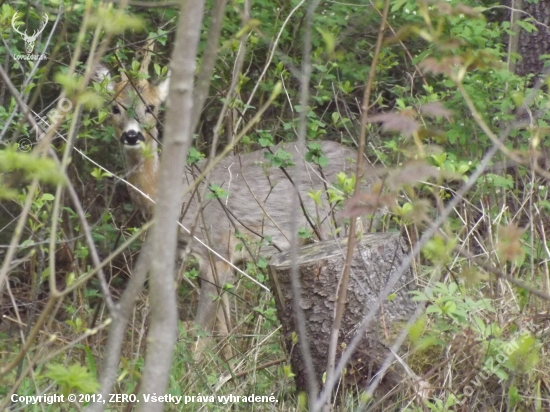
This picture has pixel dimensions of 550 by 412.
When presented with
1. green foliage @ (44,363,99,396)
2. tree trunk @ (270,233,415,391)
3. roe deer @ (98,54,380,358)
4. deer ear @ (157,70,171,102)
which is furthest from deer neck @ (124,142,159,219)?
green foliage @ (44,363,99,396)

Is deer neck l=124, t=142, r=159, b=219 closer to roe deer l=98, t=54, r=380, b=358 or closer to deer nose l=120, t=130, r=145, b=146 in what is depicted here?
roe deer l=98, t=54, r=380, b=358

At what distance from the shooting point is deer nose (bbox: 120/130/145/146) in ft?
19.7

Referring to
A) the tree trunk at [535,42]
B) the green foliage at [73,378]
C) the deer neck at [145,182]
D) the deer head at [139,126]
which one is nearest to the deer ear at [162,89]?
the deer head at [139,126]

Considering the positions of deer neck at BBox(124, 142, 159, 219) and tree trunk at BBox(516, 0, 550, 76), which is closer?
tree trunk at BBox(516, 0, 550, 76)

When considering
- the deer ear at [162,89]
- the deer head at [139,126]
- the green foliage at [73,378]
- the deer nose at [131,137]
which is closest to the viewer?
the green foliage at [73,378]

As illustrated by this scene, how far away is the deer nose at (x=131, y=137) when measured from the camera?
19.7 ft

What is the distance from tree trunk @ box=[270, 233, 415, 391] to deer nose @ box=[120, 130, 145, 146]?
251 cm

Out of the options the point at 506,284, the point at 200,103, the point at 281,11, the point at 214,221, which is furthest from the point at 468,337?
the point at 214,221

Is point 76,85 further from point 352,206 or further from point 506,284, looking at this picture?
point 506,284

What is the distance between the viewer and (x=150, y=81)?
6516mm

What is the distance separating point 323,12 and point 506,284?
3331mm

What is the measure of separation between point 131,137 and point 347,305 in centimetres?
286

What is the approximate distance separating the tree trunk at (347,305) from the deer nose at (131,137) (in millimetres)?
2510

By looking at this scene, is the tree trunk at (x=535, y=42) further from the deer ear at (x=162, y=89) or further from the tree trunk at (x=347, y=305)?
the tree trunk at (x=347, y=305)
